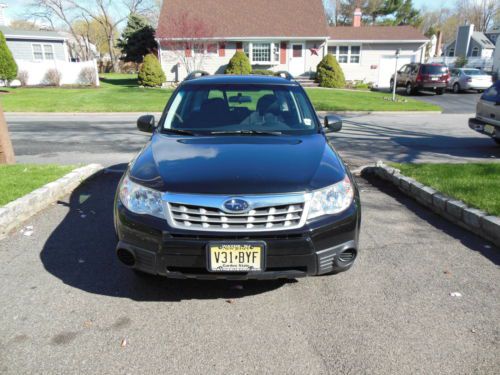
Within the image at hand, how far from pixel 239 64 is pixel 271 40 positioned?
11.6 feet

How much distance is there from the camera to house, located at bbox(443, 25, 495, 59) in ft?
180

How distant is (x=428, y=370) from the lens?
2.49 metres

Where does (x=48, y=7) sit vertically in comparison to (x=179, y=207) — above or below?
above

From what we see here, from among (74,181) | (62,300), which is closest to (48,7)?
(74,181)

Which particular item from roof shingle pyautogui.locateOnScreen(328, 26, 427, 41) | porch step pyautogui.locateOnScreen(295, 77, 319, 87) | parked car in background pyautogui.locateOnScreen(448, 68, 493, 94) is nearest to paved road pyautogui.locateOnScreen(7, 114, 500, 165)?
parked car in background pyautogui.locateOnScreen(448, 68, 493, 94)

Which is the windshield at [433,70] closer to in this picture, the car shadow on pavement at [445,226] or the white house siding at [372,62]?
→ the white house siding at [372,62]

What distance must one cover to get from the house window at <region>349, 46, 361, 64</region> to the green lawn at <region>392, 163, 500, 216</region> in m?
26.4

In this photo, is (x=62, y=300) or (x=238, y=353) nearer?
(x=238, y=353)

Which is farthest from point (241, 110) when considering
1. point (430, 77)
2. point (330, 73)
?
point (330, 73)

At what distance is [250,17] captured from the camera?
30.1 metres

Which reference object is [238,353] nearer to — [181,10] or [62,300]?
[62,300]

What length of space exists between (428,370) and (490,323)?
800 mm

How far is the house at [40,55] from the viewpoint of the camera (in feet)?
93.1

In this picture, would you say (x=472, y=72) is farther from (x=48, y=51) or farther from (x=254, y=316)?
(x=48, y=51)
